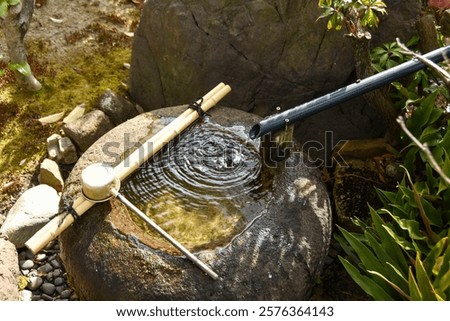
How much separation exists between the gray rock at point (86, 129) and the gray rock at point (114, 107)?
0.52 feet

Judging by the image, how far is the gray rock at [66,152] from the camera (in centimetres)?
486

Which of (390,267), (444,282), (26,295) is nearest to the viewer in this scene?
(444,282)

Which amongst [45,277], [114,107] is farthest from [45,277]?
[114,107]

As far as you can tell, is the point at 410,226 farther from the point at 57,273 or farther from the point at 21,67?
the point at 21,67

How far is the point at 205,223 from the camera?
11.7ft

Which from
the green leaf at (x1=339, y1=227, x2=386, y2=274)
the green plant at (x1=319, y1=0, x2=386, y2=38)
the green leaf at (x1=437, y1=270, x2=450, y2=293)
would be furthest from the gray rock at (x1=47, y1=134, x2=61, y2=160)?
the green leaf at (x1=437, y1=270, x2=450, y2=293)

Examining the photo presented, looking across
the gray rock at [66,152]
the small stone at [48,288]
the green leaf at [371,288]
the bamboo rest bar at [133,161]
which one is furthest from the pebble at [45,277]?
the green leaf at [371,288]

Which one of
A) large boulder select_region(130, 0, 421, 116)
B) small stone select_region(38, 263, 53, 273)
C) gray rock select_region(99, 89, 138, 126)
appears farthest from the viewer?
gray rock select_region(99, 89, 138, 126)

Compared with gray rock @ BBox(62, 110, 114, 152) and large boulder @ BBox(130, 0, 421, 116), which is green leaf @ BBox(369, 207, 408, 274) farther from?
gray rock @ BBox(62, 110, 114, 152)

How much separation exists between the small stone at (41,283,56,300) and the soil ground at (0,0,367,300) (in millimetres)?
799

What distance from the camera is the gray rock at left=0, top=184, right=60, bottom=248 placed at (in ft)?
14.1

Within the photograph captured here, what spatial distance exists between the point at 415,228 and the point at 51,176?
3.04m
